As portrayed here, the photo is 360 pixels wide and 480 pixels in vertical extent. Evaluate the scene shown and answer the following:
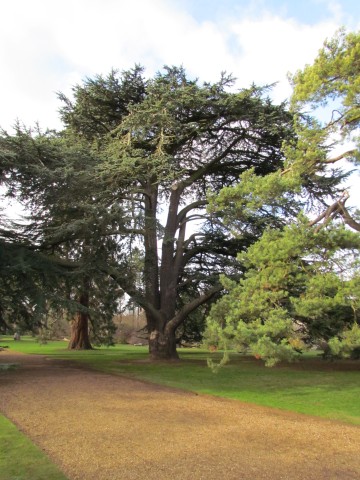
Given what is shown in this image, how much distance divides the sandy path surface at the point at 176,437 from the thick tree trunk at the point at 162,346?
10494mm

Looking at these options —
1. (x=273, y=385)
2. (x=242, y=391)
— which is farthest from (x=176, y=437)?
(x=273, y=385)

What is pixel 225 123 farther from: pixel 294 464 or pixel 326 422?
pixel 294 464

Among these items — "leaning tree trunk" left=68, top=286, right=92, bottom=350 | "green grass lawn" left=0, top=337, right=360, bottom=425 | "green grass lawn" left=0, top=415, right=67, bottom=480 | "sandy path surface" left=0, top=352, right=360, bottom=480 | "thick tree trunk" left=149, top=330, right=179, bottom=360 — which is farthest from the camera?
"leaning tree trunk" left=68, top=286, right=92, bottom=350

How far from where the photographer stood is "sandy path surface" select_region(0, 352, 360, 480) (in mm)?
5867

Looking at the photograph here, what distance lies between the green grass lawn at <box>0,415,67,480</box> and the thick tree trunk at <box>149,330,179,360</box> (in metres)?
15.7

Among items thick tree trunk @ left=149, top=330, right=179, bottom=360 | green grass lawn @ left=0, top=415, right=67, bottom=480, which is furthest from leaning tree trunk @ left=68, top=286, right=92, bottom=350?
green grass lawn @ left=0, top=415, right=67, bottom=480

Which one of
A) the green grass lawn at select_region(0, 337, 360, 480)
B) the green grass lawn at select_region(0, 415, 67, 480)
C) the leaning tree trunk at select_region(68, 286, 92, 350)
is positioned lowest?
the green grass lawn at select_region(0, 415, 67, 480)

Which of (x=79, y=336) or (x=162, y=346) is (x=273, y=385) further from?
(x=79, y=336)

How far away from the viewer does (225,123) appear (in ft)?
68.6

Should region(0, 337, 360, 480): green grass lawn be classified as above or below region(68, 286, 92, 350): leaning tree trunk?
below

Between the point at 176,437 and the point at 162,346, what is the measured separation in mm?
15610

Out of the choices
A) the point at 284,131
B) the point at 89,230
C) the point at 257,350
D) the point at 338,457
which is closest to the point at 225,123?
Result: the point at 284,131

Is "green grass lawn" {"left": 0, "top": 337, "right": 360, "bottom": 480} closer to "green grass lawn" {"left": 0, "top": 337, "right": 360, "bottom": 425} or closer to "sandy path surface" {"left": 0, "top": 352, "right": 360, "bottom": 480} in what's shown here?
"green grass lawn" {"left": 0, "top": 337, "right": 360, "bottom": 425}

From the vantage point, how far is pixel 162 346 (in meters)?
23.0
